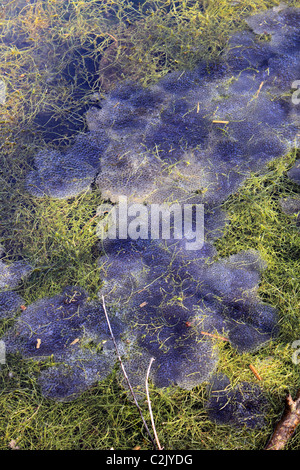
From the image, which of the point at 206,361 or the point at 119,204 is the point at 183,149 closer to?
the point at 119,204

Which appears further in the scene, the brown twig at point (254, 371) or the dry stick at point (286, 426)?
the brown twig at point (254, 371)

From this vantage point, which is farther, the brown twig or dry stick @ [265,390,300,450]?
the brown twig

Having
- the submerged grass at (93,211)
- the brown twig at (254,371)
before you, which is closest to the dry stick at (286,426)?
the submerged grass at (93,211)

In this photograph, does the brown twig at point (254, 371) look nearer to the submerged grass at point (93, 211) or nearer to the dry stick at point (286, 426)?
the submerged grass at point (93, 211)

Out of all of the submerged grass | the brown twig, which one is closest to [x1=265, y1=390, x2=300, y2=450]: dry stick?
the submerged grass

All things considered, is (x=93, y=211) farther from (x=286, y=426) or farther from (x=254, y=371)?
(x=286, y=426)

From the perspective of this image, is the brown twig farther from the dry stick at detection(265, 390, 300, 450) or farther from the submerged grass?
the dry stick at detection(265, 390, 300, 450)

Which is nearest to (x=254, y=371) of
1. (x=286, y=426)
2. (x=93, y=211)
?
(x=286, y=426)
